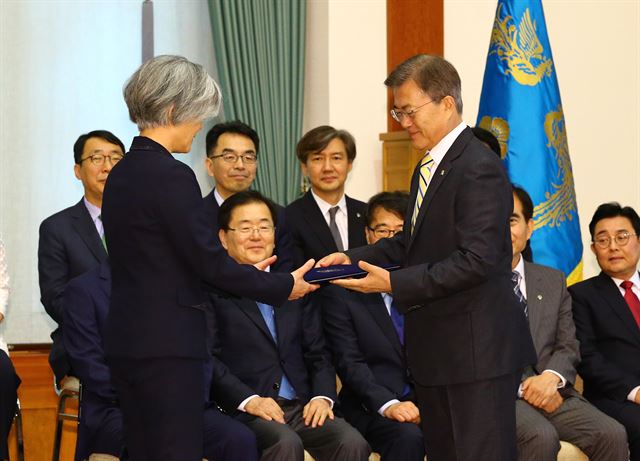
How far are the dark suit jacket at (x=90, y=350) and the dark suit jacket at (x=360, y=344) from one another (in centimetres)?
93

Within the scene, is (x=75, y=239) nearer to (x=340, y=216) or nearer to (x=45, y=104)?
(x=340, y=216)

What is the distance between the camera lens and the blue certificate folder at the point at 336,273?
3.05m

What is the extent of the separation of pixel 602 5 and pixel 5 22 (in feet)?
11.7

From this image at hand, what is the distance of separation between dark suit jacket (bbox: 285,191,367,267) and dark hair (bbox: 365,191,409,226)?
345mm

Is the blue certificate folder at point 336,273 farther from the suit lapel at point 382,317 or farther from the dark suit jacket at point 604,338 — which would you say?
the dark suit jacket at point 604,338

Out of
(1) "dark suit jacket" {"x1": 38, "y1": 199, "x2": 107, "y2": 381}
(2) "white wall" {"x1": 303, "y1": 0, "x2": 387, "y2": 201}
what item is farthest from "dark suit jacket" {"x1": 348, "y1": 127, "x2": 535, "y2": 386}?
(2) "white wall" {"x1": 303, "y1": 0, "x2": 387, "y2": 201}

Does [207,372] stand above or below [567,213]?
below

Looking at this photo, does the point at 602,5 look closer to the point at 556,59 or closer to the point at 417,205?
the point at 556,59

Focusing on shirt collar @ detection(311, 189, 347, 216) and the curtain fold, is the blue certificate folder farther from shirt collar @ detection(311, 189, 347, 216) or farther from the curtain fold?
the curtain fold

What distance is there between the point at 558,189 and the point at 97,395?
2606 mm

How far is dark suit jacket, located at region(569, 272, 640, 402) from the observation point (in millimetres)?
4238

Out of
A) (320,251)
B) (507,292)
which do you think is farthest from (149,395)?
(320,251)

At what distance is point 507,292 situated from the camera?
2.83 metres

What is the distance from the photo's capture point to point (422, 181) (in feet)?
9.61
